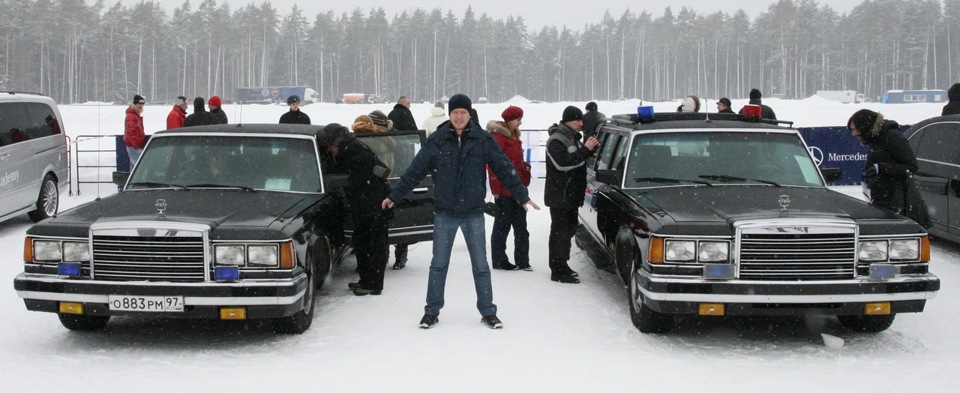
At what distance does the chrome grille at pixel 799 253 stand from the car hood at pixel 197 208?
3.48 m

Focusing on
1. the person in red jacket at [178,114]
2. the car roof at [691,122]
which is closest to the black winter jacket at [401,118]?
the person in red jacket at [178,114]

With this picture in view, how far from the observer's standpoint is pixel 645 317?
7270mm

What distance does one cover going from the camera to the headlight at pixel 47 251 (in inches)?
268

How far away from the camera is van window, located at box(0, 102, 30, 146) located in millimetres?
13031

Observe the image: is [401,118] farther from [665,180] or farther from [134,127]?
[665,180]

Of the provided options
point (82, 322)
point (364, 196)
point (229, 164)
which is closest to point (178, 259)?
point (82, 322)

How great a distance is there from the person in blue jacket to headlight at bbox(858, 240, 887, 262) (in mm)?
2451

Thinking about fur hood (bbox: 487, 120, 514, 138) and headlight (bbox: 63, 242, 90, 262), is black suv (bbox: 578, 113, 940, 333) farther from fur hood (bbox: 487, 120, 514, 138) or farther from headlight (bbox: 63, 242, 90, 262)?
headlight (bbox: 63, 242, 90, 262)

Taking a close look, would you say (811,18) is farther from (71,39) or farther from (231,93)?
(71,39)

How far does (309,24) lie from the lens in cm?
13975

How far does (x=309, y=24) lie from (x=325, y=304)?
446 feet

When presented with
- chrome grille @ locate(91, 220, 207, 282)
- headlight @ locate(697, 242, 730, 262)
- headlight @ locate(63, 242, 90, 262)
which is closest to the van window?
headlight @ locate(63, 242, 90, 262)

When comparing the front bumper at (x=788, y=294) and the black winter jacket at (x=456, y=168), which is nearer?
the front bumper at (x=788, y=294)

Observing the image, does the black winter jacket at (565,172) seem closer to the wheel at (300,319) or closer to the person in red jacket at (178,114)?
the wheel at (300,319)
